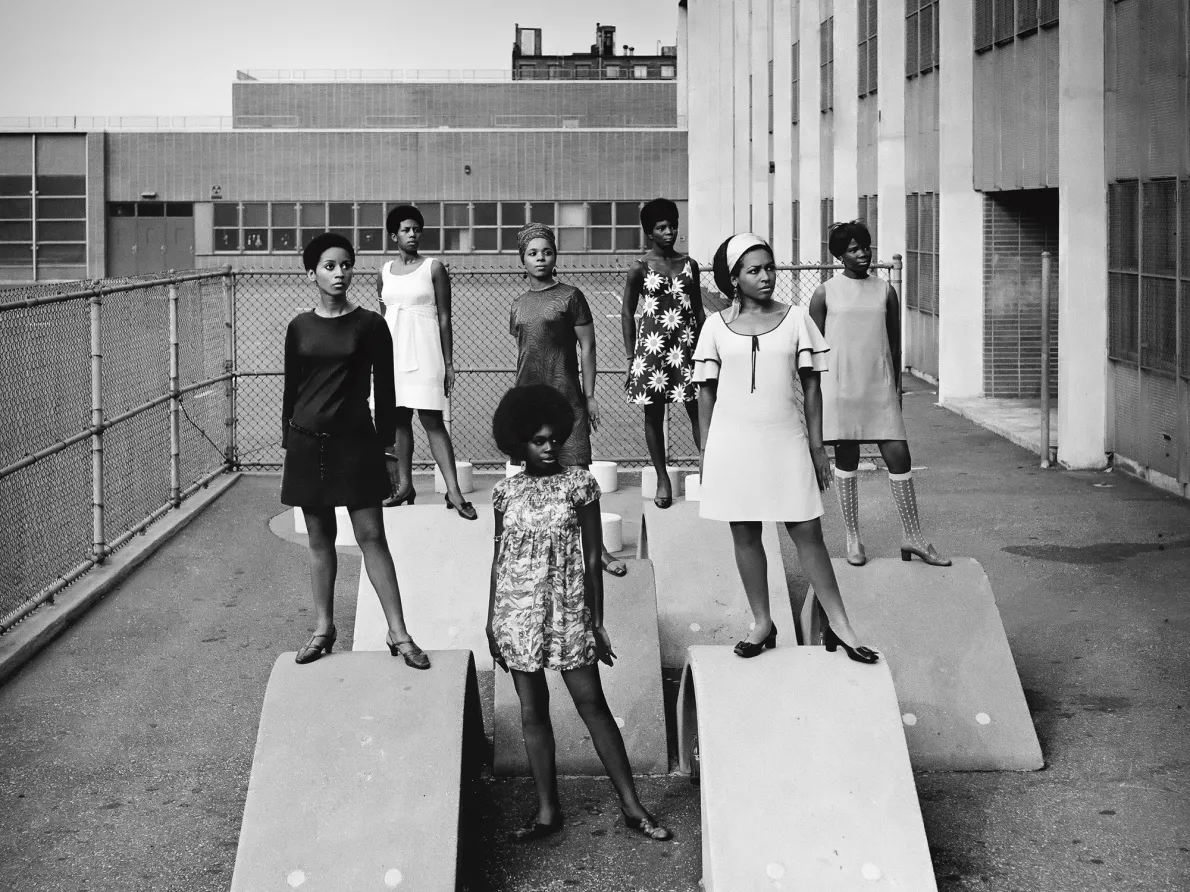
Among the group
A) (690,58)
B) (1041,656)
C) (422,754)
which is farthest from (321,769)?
(690,58)

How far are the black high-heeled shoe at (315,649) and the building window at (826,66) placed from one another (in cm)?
2952

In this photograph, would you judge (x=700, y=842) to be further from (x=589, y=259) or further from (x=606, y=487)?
(x=589, y=259)

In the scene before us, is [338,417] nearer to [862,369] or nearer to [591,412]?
[591,412]

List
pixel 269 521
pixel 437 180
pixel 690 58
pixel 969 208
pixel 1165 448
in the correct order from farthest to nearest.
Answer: pixel 437 180 → pixel 690 58 → pixel 969 208 → pixel 1165 448 → pixel 269 521

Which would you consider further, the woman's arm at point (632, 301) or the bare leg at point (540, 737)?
the woman's arm at point (632, 301)

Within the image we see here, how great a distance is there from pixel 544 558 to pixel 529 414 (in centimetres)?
55

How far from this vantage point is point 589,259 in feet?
205

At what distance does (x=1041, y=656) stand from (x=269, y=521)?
6897 mm

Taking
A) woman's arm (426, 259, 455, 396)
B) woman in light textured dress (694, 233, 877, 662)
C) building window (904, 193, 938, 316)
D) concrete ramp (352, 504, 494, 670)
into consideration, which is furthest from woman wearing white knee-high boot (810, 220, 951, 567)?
building window (904, 193, 938, 316)

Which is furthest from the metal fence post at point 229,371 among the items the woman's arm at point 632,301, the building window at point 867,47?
the building window at point 867,47

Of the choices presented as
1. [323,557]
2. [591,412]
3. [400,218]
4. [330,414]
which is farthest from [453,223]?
[330,414]

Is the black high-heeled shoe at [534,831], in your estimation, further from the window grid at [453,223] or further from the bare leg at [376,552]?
the window grid at [453,223]

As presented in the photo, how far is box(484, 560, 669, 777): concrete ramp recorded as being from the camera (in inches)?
302

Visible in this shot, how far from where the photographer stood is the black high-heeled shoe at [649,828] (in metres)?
6.73
